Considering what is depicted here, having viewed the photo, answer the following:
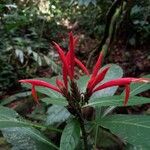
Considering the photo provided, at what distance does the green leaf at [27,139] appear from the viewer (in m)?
1.69

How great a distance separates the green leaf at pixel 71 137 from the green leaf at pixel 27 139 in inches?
10.4

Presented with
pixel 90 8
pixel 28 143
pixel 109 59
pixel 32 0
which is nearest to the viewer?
pixel 28 143

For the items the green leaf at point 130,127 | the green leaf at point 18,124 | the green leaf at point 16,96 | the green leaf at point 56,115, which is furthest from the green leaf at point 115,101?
the green leaf at point 16,96

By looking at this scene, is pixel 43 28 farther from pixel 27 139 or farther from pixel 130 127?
pixel 130 127

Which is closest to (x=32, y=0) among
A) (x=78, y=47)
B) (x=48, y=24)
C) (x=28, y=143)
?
(x=48, y=24)

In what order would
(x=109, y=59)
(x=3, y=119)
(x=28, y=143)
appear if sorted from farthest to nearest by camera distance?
(x=109, y=59), (x=28, y=143), (x=3, y=119)

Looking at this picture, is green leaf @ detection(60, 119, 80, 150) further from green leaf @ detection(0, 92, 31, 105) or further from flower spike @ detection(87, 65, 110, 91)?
green leaf @ detection(0, 92, 31, 105)

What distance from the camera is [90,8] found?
7.24m

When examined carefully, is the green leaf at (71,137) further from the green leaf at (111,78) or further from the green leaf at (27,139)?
the green leaf at (111,78)

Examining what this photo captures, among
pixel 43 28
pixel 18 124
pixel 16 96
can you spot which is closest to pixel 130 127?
pixel 18 124

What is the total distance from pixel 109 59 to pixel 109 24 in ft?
4.87

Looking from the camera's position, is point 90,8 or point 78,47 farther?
point 90,8

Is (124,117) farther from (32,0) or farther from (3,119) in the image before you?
(32,0)

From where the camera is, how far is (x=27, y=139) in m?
1.72
